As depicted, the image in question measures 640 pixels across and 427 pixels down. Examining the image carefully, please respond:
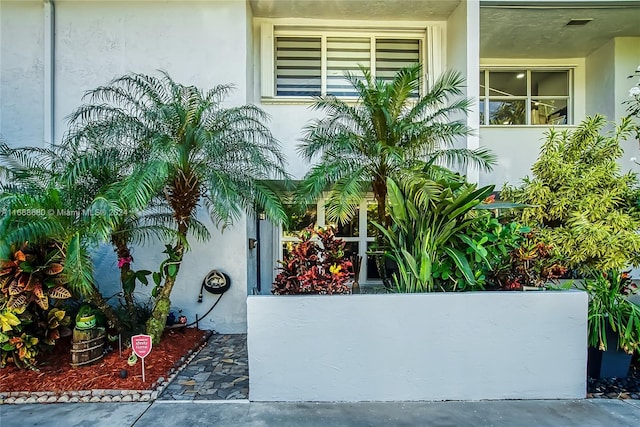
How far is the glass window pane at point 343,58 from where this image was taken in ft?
26.3

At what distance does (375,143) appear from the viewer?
5.73 metres

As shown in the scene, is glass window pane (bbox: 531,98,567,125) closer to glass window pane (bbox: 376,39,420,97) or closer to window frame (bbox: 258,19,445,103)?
window frame (bbox: 258,19,445,103)

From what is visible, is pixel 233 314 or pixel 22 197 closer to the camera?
pixel 22 197

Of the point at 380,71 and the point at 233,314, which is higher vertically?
the point at 380,71

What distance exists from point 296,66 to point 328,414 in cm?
691

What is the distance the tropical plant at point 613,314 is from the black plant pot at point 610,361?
9 centimetres

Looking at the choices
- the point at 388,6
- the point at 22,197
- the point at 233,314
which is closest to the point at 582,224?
the point at 388,6

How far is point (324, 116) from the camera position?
746 cm

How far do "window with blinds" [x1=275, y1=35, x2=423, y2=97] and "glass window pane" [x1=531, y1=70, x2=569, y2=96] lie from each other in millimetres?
3786

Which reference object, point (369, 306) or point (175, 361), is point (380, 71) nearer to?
point (369, 306)

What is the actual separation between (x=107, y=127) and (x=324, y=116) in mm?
4000

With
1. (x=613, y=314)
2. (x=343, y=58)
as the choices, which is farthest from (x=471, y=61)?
(x=613, y=314)

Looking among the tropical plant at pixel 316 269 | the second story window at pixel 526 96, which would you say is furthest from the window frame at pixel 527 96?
the tropical plant at pixel 316 269

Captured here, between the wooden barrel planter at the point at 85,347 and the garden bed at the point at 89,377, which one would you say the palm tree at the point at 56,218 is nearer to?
the wooden barrel planter at the point at 85,347
